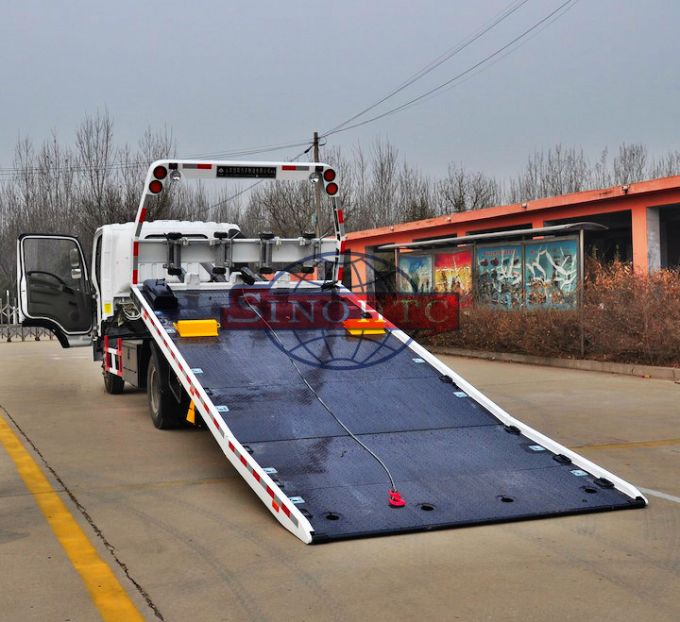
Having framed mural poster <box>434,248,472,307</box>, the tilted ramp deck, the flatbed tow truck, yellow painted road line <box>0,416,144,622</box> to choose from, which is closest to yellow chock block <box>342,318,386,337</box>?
the flatbed tow truck

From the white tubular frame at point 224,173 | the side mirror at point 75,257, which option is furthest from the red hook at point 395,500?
the side mirror at point 75,257

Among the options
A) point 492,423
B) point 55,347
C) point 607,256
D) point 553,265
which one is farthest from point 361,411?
point 607,256

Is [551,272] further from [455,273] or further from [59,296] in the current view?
[59,296]

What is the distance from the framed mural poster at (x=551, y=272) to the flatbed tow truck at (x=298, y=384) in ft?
26.5

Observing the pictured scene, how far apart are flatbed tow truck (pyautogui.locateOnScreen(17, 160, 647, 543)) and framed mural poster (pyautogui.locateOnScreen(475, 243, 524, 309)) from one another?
9.92 m

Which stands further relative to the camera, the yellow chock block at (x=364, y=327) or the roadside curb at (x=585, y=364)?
the roadside curb at (x=585, y=364)

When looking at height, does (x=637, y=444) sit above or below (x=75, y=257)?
below

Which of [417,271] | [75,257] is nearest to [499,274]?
[417,271]

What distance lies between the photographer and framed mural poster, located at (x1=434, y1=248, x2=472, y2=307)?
23.1m

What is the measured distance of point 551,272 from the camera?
2008cm

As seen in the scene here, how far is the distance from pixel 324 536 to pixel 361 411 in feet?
7.46

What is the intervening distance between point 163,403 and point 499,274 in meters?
13.5

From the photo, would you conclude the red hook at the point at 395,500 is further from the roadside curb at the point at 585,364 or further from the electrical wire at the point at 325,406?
the roadside curb at the point at 585,364

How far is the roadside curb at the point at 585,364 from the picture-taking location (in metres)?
14.3
